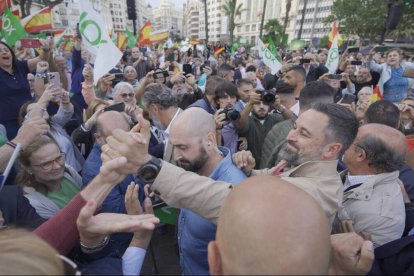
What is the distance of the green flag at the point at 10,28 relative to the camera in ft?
17.0

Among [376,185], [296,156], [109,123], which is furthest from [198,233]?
[109,123]

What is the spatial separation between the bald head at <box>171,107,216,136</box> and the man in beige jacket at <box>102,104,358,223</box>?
Result: 247 mm

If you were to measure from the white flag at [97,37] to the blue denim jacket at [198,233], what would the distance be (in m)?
2.72

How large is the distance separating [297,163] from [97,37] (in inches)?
134

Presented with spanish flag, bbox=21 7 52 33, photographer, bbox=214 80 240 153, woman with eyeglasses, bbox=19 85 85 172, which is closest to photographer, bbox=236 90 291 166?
photographer, bbox=214 80 240 153

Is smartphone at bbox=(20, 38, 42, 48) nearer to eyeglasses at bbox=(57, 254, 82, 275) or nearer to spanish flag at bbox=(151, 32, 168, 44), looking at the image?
spanish flag at bbox=(151, 32, 168, 44)

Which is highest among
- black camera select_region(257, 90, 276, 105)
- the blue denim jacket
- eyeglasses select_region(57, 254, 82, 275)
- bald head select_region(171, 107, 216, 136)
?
bald head select_region(171, 107, 216, 136)

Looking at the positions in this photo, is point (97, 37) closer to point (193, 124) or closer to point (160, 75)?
point (160, 75)

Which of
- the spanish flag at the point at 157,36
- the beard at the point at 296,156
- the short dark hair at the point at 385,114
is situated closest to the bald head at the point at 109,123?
the beard at the point at 296,156

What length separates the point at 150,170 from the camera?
1.39 m

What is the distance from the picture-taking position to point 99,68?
3707 millimetres

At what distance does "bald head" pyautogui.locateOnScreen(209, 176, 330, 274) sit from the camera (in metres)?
0.76

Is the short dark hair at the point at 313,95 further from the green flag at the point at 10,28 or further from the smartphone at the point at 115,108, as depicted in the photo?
the green flag at the point at 10,28

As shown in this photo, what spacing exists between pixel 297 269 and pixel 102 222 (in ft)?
3.05
